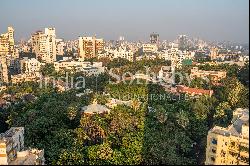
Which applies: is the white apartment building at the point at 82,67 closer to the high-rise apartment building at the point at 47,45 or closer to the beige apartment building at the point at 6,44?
the high-rise apartment building at the point at 47,45

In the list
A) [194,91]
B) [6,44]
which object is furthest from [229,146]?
[6,44]

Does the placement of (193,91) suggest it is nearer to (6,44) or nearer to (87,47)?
(87,47)

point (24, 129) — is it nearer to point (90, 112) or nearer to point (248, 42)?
point (90, 112)

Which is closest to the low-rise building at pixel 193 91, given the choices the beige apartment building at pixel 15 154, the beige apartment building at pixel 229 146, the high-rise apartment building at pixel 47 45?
the beige apartment building at pixel 229 146

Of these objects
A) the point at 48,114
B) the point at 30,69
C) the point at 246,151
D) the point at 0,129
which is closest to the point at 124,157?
the point at 246,151

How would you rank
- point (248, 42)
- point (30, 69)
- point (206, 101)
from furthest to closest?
point (30, 69) → point (206, 101) → point (248, 42)

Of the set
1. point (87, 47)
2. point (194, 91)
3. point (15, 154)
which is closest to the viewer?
point (15, 154)
